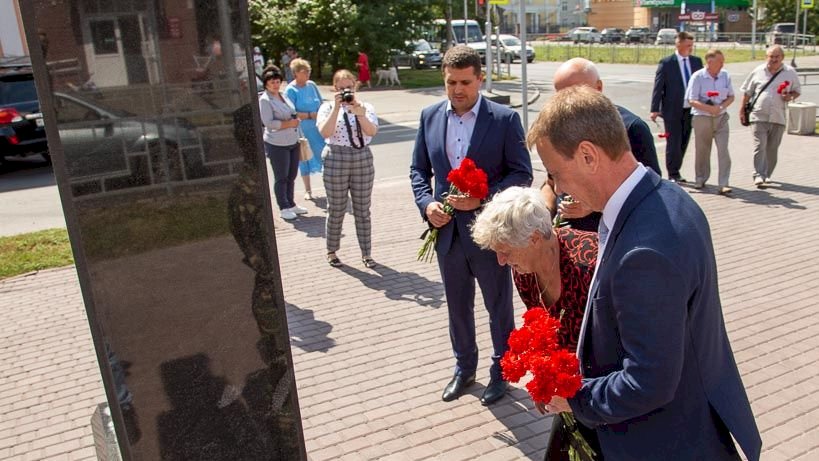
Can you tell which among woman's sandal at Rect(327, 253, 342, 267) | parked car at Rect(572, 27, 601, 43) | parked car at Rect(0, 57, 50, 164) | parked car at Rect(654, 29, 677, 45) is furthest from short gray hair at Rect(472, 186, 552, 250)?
parked car at Rect(572, 27, 601, 43)

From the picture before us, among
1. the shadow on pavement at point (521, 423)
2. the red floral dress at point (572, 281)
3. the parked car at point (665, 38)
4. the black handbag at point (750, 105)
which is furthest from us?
the parked car at point (665, 38)

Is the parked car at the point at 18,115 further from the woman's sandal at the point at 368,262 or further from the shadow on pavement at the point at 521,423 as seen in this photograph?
the shadow on pavement at the point at 521,423

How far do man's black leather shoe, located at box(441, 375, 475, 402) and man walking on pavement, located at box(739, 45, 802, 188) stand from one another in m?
6.93

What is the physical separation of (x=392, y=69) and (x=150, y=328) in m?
26.4

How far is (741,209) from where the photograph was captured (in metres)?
8.62

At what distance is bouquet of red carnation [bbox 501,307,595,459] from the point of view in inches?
82.0

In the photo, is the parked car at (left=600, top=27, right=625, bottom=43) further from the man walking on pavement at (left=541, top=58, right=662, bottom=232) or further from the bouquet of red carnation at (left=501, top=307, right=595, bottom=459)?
the bouquet of red carnation at (left=501, top=307, right=595, bottom=459)

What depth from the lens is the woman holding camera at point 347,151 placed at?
680cm

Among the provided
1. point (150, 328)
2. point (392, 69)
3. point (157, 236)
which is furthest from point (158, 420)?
point (392, 69)

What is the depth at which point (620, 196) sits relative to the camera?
190 centimetres

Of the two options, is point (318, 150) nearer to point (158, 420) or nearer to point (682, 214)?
point (158, 420)

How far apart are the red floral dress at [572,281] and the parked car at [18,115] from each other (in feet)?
44.1

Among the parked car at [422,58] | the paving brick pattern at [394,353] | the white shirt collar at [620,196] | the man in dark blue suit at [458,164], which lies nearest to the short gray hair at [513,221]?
the white shirt collar at [620,196]

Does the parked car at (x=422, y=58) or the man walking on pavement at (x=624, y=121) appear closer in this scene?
the man walking on pavement at (x=624, y=121)
